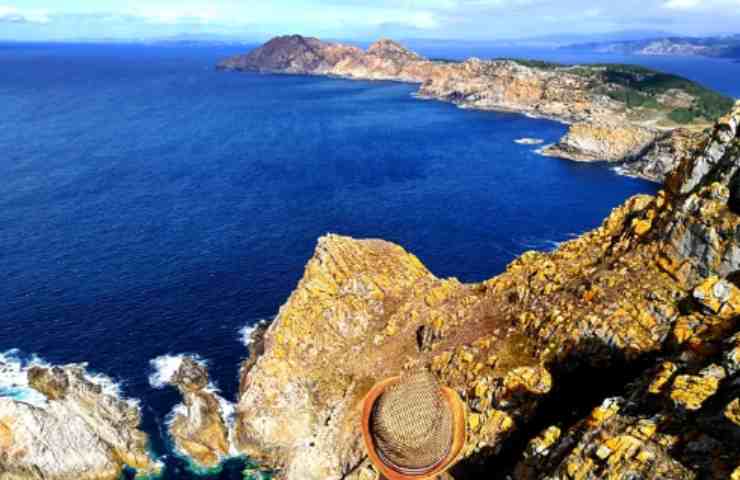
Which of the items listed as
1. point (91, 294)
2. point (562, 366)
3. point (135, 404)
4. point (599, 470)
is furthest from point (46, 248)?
point (599, 470)

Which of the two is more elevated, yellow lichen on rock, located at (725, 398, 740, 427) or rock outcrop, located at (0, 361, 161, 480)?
yellow lichen on rock, located at (725, 398, 740, 427)

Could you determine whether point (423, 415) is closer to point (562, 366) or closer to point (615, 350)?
point (562, 366)

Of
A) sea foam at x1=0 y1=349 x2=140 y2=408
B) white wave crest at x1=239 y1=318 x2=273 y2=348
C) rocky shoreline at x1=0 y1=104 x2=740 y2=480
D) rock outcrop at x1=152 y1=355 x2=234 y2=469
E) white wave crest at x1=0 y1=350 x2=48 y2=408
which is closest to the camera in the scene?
rocky shoreline at x1=0 y1=104 x2=740 y2=480

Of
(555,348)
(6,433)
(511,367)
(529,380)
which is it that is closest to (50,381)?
(6,433)

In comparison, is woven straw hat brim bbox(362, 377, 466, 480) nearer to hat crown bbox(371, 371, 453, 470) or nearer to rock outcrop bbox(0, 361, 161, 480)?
hat crown bbox(371, 371, 453, 470)

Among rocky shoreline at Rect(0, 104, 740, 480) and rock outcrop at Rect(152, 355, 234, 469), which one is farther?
rock outcrop at Rect(152, 355, 234, 469)

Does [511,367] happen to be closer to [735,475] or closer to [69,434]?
[735,475]

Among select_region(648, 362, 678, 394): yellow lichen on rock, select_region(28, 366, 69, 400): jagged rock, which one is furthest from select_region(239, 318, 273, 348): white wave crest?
select_region(648, 362, 678, 394): yellow lichen on rock
